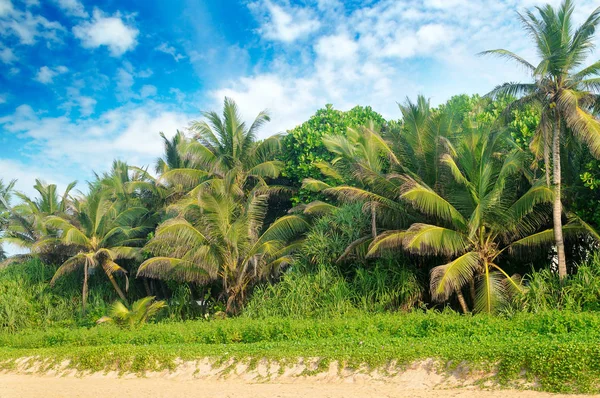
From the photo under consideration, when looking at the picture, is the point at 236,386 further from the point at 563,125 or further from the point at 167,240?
the point at 563,125

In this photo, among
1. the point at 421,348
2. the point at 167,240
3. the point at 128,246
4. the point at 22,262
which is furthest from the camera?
the point at 22,262

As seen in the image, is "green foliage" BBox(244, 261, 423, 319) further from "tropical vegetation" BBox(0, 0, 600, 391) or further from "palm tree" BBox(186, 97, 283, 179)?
"palm tree" BBox(186, 97, 283, 179)

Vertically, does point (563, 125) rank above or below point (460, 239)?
above

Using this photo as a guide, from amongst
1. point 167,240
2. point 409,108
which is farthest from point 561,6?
point 167,240

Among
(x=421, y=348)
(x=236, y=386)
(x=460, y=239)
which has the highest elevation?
(x=460, y=239)


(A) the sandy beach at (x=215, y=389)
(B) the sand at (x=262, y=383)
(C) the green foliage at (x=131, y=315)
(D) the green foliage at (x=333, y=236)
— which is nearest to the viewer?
(A) the sandy beach at (x=215, y=389)

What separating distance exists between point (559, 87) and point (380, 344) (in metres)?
7.47

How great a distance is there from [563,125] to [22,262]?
966 inches

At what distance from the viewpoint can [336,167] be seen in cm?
1834

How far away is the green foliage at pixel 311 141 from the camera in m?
21.0

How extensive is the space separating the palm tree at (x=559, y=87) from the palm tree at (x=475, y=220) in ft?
2.68

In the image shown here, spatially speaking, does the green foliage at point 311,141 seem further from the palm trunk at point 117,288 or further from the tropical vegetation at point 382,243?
the palm trunk at point 117,288

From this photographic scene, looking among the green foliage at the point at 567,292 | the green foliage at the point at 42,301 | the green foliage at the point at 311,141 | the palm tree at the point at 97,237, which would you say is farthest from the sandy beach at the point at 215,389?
the green foliage at the point at 311,141

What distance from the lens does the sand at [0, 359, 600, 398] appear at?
8727mm
